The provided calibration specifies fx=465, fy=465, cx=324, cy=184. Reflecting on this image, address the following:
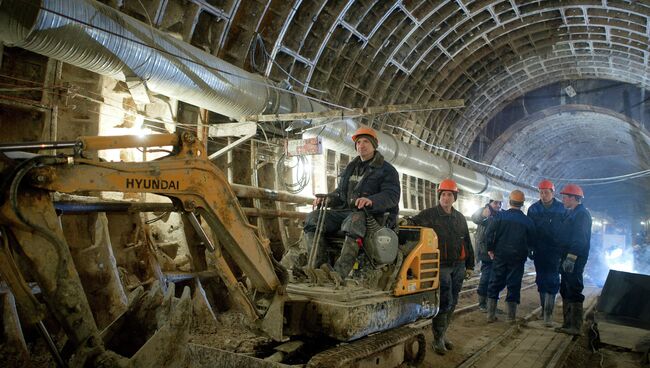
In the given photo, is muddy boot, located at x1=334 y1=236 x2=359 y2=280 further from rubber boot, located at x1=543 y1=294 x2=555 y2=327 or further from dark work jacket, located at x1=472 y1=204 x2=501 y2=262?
dark work jacket, located at x1=472 y1=204 x2=501 y2=262

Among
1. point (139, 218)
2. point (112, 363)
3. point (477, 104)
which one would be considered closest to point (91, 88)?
point (139, 218)

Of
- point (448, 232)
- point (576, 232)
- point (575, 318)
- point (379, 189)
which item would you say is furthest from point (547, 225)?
point (379, 189)

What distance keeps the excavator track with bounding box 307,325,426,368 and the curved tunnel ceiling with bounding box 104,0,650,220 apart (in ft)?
17.4

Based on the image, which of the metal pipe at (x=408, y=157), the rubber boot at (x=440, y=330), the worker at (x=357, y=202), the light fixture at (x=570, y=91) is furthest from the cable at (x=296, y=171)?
the light fixture at (x=570, y=91)

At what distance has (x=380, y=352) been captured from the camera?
13.6 feet

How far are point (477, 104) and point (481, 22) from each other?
4.86 metres

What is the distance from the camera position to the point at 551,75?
657 inches

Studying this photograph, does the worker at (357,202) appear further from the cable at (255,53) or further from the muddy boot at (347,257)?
the cable at (255,53)

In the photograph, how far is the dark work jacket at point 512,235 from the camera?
734 centimetres

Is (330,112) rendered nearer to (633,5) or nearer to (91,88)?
(91,88)

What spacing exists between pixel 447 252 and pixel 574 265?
244 centimetres

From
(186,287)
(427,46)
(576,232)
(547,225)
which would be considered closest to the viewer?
(186,287)

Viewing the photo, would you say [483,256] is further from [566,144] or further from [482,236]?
[566,144]

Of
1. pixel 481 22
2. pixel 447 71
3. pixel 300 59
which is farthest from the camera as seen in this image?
pixel 447 71
